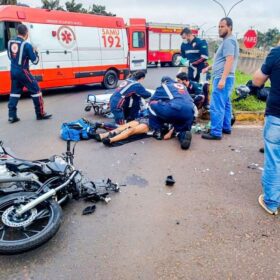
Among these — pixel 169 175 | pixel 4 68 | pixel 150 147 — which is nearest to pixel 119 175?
pixel 169 175

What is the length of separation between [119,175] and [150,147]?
126cm

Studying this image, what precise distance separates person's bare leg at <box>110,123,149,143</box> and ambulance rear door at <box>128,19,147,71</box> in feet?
24.6

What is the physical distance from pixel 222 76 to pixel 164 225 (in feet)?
10.0

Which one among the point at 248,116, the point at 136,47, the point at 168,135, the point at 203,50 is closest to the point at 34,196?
the point at 168,135

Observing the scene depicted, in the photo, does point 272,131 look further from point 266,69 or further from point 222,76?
point 222,76

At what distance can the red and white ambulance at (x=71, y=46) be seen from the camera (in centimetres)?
856

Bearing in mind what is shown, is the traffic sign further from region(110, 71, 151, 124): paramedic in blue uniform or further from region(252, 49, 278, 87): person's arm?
region(252, 49, 278, 87): person's arm

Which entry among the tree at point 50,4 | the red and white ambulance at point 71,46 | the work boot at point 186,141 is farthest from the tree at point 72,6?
the work boot at point 186,141

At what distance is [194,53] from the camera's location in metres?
7.29

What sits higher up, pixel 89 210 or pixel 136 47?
pixel 136 47

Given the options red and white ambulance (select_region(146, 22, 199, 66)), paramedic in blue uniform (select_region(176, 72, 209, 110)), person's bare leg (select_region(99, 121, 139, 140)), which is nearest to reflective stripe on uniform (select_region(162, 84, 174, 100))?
person's bare leg (select_region(99, 121, 139, 140))

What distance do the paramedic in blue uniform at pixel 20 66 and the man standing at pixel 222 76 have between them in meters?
3.84

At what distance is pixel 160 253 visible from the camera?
8.35ft

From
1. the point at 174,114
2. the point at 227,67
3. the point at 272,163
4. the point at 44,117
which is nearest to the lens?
the point at 272,163
